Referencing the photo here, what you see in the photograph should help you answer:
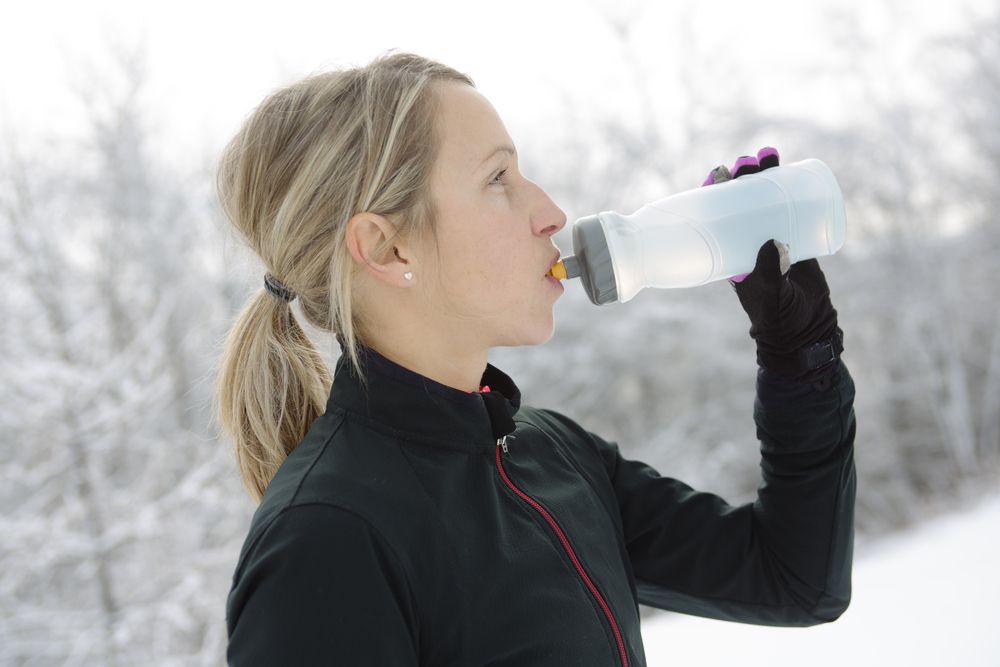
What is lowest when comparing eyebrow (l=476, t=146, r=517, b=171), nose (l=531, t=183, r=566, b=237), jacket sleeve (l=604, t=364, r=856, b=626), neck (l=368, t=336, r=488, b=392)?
jacket sleeve (l=604, t=364, r=856, b=626)

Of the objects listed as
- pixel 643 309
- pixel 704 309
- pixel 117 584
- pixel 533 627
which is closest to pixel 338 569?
pixel 533 627

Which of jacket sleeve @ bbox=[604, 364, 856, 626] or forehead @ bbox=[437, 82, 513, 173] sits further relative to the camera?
jacket sleeve @ bbox=[604, 364, 856, 626]

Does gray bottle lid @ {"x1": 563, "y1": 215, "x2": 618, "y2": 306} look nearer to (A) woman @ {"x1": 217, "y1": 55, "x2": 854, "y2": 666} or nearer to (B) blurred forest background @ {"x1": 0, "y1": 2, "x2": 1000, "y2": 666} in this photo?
(A) woman @ {"x1": 217, "y1": 55, "x2": 854, "y2": 666}

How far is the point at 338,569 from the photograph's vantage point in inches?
18.7

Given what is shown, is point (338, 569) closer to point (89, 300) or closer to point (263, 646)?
point (263, 646)

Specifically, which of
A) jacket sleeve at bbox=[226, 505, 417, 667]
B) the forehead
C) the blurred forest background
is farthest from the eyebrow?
the blurred forest background

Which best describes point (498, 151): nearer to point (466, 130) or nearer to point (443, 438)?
point (466, 130)

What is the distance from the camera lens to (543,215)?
0.73m

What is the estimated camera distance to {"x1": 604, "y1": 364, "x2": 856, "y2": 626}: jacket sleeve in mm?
821

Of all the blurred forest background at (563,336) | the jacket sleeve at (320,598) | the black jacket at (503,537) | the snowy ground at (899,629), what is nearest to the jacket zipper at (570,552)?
the black jacket at (503,537)

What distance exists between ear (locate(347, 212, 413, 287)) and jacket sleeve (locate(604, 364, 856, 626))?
1.48 ft

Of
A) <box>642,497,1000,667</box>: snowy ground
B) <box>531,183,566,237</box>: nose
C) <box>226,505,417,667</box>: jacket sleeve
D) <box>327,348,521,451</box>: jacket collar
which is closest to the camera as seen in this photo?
<box>226,505,417,667</box>: jacket sleeve

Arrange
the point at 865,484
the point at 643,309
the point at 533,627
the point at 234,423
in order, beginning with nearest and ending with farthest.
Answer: the point at 533,627, the point at 234,423, the point at 643,309, the point at 865,484

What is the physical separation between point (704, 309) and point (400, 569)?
17.3ft
